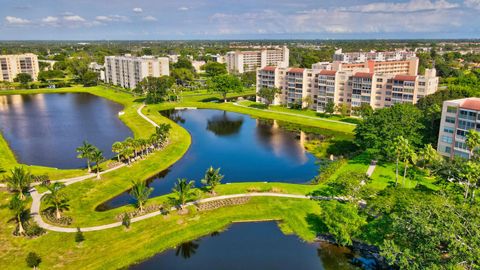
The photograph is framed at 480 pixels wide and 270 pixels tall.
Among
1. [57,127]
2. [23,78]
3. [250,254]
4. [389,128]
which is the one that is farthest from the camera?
[23,78]

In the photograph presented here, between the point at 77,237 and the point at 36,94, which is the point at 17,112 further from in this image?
the point at 77,237

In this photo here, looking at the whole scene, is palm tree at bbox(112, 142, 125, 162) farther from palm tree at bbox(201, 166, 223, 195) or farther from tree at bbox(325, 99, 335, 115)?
tree at bbox(325, 99, 335, 115)

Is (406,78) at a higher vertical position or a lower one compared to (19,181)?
higher

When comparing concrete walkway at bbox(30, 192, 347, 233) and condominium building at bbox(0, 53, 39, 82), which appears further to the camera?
condominium building at bbox(0, 53, 39, 82)

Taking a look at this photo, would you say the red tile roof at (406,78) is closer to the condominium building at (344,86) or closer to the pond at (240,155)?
the condominium building at (344,86)

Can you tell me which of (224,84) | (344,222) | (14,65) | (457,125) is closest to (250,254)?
(344,222)

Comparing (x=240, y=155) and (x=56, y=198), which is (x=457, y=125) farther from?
(x=56, y=198)

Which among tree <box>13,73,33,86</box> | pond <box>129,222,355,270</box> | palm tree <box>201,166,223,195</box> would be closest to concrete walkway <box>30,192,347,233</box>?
palm tree <box>201,166,223,195</box>
